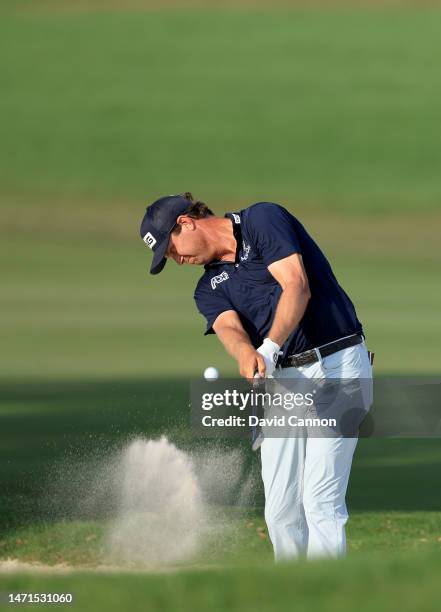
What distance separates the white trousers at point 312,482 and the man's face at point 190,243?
27.2 inches

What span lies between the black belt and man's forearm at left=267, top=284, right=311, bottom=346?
36 cm

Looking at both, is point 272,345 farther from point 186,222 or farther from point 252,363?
point 186,222

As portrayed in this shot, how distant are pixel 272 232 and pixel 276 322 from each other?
44 cm

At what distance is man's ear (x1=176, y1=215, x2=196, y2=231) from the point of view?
7.50 metres

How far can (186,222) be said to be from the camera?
7523 millimetres

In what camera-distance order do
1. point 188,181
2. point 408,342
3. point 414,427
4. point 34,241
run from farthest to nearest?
1. point 188,181
2. point 34,241
3. point 408,342
4. point 414,427

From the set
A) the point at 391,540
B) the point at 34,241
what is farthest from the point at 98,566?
the point at 34,241

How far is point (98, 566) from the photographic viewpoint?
9.48 metres

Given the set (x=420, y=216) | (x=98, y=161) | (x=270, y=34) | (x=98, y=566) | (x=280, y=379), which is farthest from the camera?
(x=270, y=34)

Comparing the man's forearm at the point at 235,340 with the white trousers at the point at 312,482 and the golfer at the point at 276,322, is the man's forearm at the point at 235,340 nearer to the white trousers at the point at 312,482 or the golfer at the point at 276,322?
the golfer at the point at 276,322

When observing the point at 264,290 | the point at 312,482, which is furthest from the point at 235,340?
the point at 312,482

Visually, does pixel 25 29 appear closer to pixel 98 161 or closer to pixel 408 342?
pixel 98 161

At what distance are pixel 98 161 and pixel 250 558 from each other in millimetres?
39471

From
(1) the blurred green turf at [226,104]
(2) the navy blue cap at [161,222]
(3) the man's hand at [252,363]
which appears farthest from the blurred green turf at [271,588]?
(1) the blurred green turf at [226,104]
